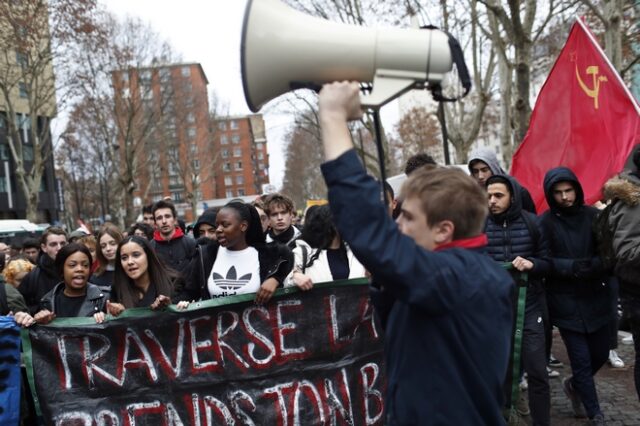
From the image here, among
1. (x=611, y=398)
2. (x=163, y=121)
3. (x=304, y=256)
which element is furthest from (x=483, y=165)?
(x=163, y=121)

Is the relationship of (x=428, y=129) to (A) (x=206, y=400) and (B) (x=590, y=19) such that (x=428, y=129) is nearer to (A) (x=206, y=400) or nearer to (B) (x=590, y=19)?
(B) (x=590, y=19)

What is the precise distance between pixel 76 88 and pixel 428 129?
82.2 ft

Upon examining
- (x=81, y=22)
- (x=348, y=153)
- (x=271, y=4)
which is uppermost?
(x=81, y=22)

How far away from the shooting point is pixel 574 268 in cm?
414

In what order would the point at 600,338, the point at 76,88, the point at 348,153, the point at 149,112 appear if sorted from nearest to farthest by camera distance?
1. the point at 348,153
2. the point at 600,338
3. the point at 76,88
4. the point at 149,112

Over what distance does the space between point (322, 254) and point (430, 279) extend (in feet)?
8.98

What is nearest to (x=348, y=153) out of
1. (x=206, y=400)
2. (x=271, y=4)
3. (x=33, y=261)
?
(x=271, y=4)

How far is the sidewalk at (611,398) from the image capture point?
4.46 meters

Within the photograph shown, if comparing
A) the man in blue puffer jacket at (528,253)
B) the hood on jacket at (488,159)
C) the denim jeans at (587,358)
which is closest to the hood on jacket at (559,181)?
the man in blue puffer jacket at (528,253)

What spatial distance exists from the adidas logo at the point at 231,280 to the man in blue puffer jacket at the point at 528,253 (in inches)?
67.3

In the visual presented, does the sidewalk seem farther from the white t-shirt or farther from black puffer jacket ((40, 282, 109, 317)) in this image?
black puffer jacket ((40, 282, 109, 317))

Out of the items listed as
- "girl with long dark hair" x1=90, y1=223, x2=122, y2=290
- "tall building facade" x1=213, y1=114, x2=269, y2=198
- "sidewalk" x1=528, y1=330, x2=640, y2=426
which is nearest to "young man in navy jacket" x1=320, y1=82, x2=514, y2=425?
"sidewalk" x1=528, y1=330, x2=640, y2=426

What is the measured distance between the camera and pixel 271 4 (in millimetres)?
1652

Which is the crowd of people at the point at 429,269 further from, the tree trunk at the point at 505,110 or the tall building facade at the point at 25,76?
the tall building facade at the point at 25,76
